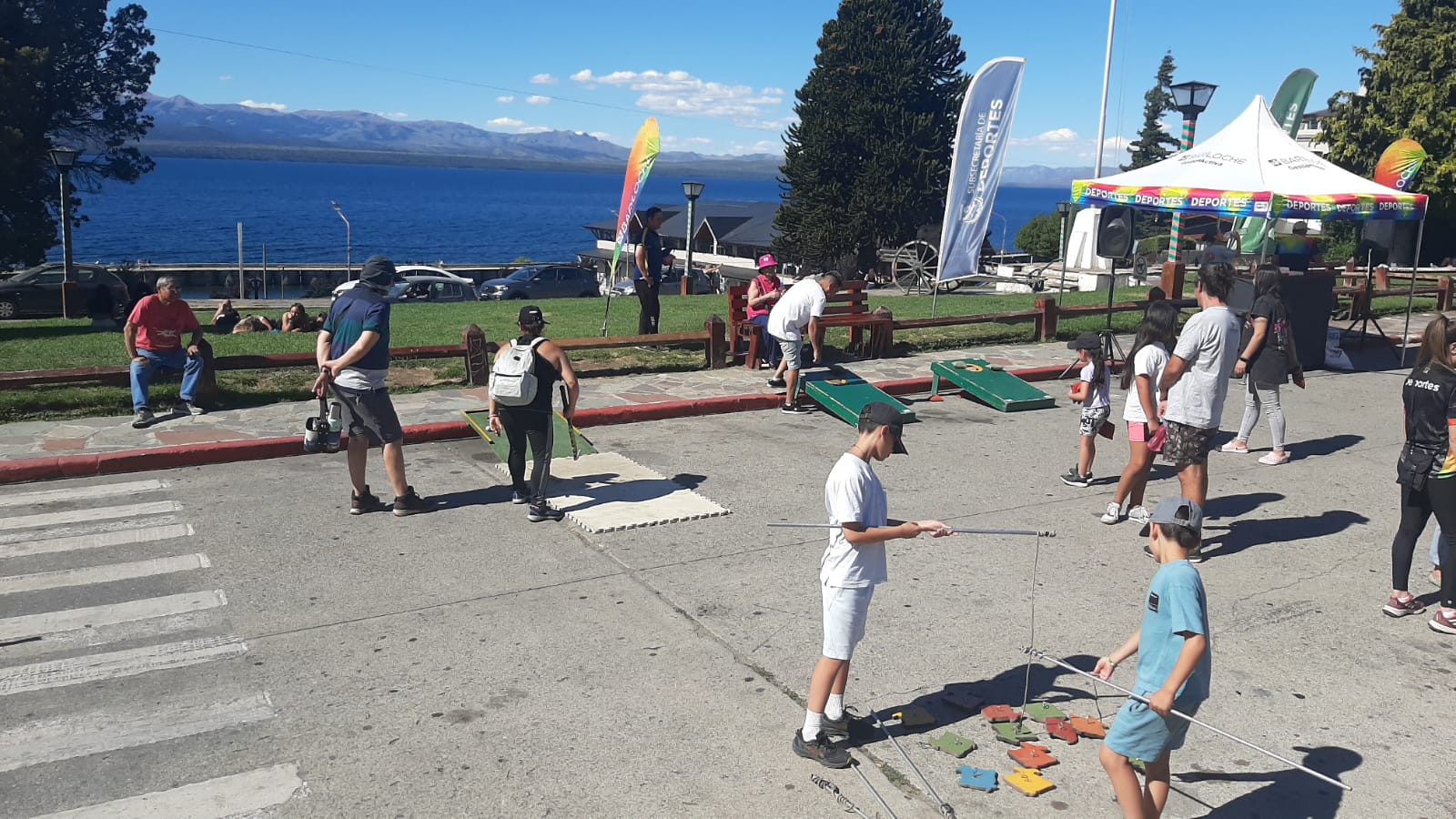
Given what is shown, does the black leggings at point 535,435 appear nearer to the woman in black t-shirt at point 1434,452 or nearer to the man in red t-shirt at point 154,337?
the man in red t-shirt at point 154,337

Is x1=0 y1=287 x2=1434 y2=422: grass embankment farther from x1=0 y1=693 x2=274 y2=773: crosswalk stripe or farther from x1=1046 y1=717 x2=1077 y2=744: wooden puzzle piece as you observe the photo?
x1=1046 y1=717 x2=1077 y2=744: wooden puzzle piece

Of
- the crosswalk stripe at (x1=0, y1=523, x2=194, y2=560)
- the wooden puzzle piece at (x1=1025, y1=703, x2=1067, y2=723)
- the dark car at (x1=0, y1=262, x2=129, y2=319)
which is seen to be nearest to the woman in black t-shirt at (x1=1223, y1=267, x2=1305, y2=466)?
the wooden puzzle piece at (x1=1025, y1=703, x2=1067, y2=723)

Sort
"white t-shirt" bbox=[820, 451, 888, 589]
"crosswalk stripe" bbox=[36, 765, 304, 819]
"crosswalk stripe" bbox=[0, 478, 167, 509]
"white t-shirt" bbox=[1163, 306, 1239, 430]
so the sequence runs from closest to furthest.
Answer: "crosswalk stripe" bbox=[36, 765, 304, 819] < "white t-shirt" bbox=[820, 451, 888, 589] < "white t-shirt" bbox=[1163, 306, 1239, 430] < "crosswalk stripe" bbox=[0, 478, 167, 509]

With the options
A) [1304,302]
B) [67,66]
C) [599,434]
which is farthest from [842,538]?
[67,66]

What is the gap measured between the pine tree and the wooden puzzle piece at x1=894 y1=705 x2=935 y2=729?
34.4 m

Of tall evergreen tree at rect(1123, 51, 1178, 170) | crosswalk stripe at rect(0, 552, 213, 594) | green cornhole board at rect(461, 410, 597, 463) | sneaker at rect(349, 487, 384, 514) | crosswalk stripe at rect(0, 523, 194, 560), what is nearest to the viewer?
crosswalk stripe at rect(0, 552, 213, 594)

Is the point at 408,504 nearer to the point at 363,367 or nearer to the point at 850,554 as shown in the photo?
the point at 363,367

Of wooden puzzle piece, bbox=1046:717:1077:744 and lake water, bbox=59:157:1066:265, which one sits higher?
lake water, bbox=59:157:1066:265

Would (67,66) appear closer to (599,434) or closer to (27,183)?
(27,183)

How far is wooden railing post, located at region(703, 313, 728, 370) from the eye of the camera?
1444cm

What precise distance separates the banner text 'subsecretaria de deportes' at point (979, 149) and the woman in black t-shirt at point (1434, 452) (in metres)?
10.3

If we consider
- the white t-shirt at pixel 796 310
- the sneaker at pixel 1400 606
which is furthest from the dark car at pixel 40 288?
the sneaker at pixel 1400 606

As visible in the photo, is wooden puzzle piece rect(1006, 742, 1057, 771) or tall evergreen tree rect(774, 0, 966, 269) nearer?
wooden puzzle piece rect(1006, 742, 1057, 771)

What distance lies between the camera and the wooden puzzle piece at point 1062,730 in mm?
5242
